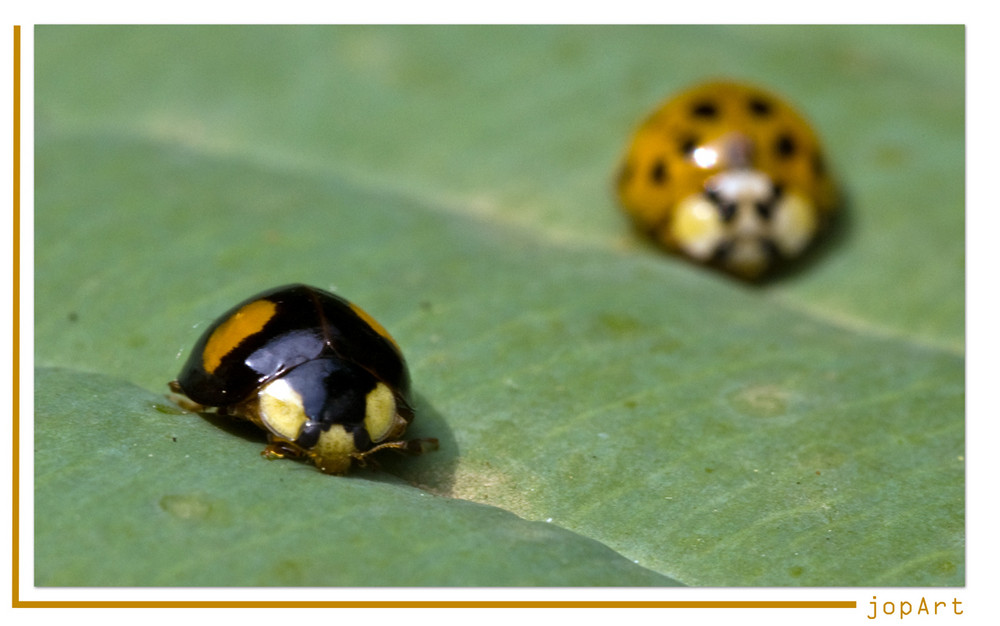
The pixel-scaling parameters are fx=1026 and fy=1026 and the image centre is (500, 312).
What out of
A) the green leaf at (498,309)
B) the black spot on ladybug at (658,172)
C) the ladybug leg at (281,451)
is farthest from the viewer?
the black spot on ladybug at (658,172)

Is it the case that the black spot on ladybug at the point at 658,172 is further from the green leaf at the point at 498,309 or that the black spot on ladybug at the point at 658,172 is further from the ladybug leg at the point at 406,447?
the ladybug leg at the point at 406,447

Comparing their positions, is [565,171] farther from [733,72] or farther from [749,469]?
[749,469]

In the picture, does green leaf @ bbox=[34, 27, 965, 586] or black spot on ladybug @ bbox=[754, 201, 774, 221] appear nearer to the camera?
green leaf @ bbox=[34, 27, 965, 586]

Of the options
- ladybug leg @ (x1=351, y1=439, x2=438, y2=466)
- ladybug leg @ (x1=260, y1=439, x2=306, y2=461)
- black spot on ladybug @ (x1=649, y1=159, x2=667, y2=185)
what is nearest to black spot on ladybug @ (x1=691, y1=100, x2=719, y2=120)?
black spot on ladybug @ (x1=649, y1=159, x2=667, y2=185)

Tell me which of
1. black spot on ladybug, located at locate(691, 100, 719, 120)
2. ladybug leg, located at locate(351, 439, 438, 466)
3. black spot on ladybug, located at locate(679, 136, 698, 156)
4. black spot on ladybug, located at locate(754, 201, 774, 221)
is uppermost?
black spot on ladybug, located at locate(691, 100, 719, 120)

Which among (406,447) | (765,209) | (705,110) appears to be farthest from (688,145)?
(406,447)

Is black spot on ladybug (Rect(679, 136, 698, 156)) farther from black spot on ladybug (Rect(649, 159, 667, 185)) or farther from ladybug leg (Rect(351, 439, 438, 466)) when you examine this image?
ladybug leg (Rect(351, 439, 438, 466))

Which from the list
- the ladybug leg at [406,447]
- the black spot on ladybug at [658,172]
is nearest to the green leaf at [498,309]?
the ladybug leg at [406,447]

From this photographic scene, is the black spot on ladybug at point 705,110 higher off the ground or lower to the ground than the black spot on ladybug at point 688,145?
higher
